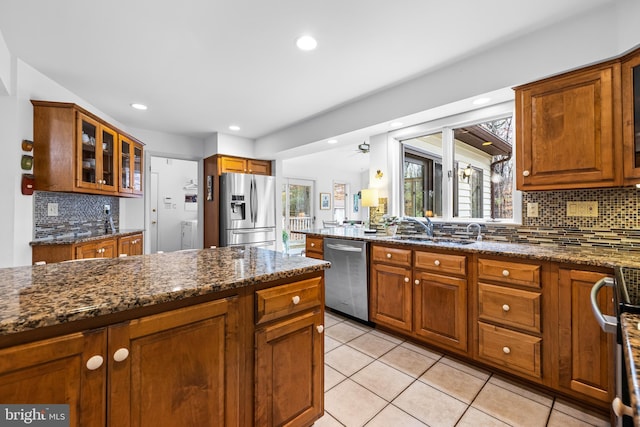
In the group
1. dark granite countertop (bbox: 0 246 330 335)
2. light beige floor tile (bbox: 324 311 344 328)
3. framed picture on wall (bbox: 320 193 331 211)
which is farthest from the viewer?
framed picture on wall (bbox: 320 193 331 211)

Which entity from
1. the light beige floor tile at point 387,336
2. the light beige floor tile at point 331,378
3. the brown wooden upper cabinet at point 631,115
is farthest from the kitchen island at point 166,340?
the brown wooden upper cabinet at point 631,115

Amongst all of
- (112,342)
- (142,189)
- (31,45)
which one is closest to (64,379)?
(112,342)

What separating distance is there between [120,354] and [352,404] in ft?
4.57

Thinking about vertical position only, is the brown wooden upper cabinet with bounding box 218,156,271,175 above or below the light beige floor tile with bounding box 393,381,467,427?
above

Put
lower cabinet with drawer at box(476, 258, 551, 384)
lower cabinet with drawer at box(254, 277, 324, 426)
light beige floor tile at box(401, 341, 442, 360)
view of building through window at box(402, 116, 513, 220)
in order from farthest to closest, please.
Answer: view of building through window at box(402, 116, 513, 220)
light beige floor tile at box(401, 341, 442, 360)
lower cabinet with drawer at box(476, 258, 551, 384)
lower cabinet with drawer at box(254, 277, 324, 426)

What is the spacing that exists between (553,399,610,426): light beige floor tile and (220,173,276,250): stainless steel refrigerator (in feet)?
12.9

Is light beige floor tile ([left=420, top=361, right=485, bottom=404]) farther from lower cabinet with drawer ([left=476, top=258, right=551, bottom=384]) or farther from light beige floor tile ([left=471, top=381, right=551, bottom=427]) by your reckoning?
lower cabinet with drawer ([left=476, top=258, right=551, bottom=384])

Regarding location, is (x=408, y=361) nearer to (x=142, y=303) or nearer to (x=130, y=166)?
(x=142, y=303)

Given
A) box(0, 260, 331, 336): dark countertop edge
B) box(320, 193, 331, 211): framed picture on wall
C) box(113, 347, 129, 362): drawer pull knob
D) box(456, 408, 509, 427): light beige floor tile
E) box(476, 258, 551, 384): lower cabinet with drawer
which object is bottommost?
box(456, 408, 509, 427): light beige floor tile

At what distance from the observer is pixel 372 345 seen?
2441 millimetres

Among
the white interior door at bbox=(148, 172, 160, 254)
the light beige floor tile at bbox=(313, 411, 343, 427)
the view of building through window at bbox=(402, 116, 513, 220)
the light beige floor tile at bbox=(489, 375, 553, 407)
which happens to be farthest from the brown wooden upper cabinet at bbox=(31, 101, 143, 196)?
the light beige floor tile at bbox=(489, 375, 553, 407)

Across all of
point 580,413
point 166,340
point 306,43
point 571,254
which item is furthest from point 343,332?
point 306,43

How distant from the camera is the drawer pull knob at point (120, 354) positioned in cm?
85

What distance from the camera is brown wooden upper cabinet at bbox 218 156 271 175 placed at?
14.8 feet
